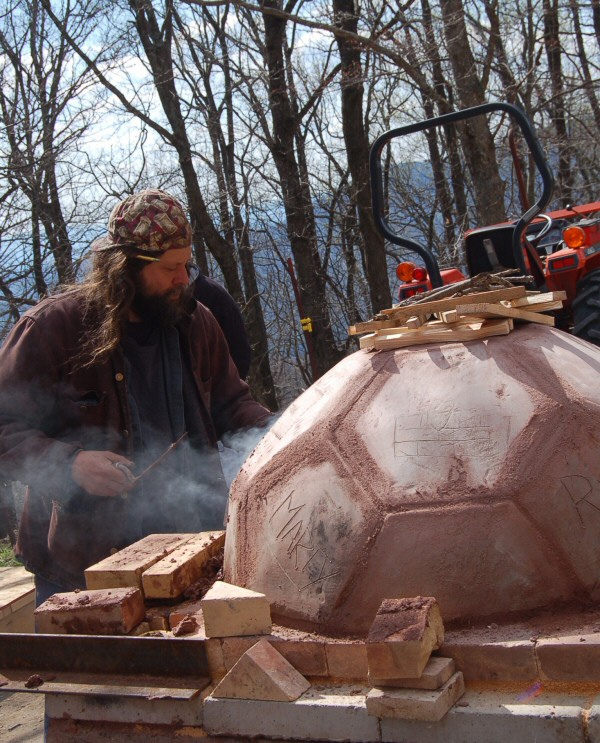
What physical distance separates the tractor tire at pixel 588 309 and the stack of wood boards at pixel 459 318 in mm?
3302

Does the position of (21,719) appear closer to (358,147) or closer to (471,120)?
(471,120)

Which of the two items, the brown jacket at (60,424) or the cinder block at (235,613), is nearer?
the cinder block at (235,613)

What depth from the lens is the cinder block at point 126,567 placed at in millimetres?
2424

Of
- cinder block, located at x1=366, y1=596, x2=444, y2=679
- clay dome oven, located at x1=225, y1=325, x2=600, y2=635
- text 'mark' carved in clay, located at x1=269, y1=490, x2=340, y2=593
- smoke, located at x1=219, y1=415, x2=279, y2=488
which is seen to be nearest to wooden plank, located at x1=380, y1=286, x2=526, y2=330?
clay dome oven, located at x1=225, y1=325, x2=600, y2=635

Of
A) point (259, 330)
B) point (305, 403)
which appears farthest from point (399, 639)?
point (259, 330)

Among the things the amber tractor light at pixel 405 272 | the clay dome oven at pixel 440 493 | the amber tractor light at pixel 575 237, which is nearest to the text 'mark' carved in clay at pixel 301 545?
the clay dome oven at pixel 440 493

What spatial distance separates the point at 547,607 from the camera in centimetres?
199

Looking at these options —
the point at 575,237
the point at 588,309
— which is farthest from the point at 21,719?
the point at 575,237

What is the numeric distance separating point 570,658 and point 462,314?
0.97m

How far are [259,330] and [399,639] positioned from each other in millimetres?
11879

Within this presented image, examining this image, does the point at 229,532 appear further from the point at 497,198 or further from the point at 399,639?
the point at 497,198

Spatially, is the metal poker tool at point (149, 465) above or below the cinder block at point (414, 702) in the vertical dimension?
above

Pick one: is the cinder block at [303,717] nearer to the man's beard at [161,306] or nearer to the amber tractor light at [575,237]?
the man's beard at [161,306]

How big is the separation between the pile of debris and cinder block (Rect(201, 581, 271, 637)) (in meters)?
Answer: 0.86
